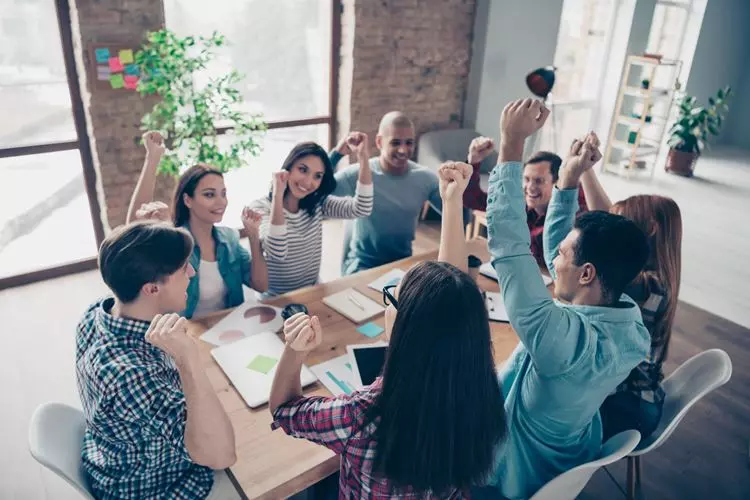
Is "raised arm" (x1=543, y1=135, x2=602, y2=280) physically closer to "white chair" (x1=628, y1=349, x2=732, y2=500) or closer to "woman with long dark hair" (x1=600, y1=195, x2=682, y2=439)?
"woman with long dark hair" (x1=600, y1=195, x2=682, y2=439)

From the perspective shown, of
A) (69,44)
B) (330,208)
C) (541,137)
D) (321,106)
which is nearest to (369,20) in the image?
(321,106)

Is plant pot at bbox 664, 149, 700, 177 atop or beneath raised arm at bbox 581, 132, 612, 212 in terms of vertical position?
beneath

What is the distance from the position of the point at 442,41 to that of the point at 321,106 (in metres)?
1.32

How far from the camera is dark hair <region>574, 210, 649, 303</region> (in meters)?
1.39

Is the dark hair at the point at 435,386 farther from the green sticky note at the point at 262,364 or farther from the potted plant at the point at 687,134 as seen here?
the potted plant at the point at 687,134

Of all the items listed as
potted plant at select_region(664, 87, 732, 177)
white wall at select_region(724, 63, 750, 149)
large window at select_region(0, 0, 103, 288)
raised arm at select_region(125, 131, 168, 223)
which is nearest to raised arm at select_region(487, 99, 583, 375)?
raised arm at select_region(125, 131, 168, 223)

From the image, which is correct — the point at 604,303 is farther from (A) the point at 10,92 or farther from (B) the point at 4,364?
(A) the point at 10,92

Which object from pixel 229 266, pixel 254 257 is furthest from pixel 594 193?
pixel 229 266

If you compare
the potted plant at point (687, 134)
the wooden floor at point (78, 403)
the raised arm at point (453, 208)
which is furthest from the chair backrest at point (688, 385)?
the potted plant at point (687, 134)

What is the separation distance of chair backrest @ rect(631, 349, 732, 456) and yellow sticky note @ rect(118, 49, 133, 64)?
3.48 meters

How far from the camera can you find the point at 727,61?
852 cm

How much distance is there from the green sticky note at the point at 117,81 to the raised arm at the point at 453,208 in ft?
9.01

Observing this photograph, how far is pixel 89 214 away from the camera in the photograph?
401 centimetres

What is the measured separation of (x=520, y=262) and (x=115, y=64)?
3.24 m
